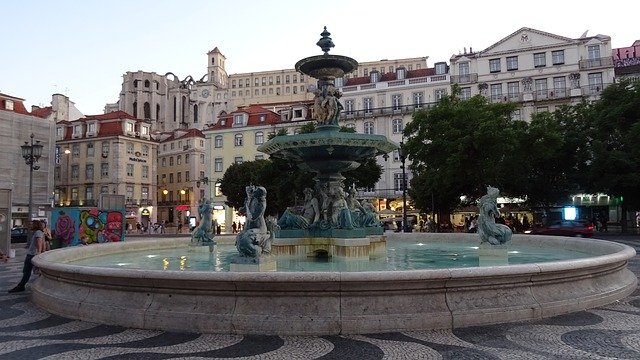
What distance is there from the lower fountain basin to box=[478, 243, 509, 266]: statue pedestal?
130 inches

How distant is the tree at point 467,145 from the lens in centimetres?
2858

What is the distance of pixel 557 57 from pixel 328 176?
44457mm

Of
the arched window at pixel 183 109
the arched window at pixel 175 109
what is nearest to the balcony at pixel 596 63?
the arched window at pixel 175 109

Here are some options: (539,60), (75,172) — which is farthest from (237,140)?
(539,60)

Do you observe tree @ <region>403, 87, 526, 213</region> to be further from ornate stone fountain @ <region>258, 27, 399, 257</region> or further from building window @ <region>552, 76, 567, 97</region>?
building window @ <region>552, 76, 567, 97</region>

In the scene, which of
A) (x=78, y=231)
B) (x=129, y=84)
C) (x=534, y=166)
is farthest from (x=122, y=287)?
(x=129, y=84)

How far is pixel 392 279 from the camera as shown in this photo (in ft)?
19.3

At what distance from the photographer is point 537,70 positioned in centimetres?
4906

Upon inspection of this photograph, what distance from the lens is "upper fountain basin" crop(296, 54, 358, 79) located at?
40.0 ft

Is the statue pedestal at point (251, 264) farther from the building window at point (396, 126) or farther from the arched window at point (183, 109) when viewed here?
the arched window at point (183, 109)

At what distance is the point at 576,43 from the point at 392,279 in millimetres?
50536

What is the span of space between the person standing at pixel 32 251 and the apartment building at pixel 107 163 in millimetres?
55490

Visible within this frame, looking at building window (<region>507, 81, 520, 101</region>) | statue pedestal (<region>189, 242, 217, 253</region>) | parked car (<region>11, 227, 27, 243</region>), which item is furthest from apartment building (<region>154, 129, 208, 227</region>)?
statue pedestal (<region>189, 242, 217, 253</region>)

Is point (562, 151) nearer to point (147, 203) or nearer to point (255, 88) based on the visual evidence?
point (147, 203)
